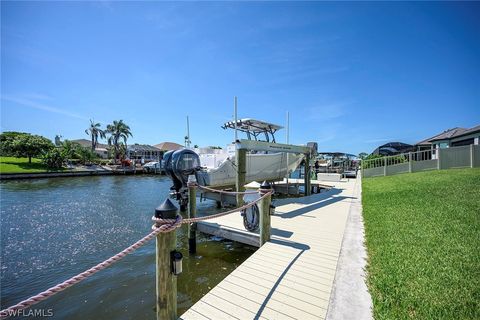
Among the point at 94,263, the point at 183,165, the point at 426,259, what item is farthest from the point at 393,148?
the point at 94,263

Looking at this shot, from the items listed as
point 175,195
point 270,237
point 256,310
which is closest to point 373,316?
point 256,310

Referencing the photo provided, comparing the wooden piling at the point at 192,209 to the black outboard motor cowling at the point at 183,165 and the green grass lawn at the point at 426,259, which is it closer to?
the black outboard motor cowling at the point at 183,165

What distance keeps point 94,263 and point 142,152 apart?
63137mm

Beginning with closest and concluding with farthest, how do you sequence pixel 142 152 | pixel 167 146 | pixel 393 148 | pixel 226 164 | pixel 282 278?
1. pixel 282 278
2. pixel 226 164
3. pixel 393 148
4. pixel 142 152
5. pixel 167 146

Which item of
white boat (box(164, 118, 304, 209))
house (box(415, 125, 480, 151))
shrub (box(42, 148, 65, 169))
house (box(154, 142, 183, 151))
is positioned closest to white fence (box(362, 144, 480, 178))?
house (box(415, 125, 480, 151))

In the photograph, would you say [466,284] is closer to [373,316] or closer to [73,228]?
[373,316]

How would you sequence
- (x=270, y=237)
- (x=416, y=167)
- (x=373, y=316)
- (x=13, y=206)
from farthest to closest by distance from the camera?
(x=416, y=167)
(x=13, y=206)
(x=270, y=237)
(x=373, y=316)

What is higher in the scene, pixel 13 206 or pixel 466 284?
pixel 466 284

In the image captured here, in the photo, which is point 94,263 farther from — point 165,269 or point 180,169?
point 165,269

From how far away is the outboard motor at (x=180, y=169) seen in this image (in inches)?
378

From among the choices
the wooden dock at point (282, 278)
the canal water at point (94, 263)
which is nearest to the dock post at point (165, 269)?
the wooden dock at point (282, 278)

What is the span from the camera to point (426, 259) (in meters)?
3.76

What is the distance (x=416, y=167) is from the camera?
53.9 feet

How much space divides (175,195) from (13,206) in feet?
37.1
